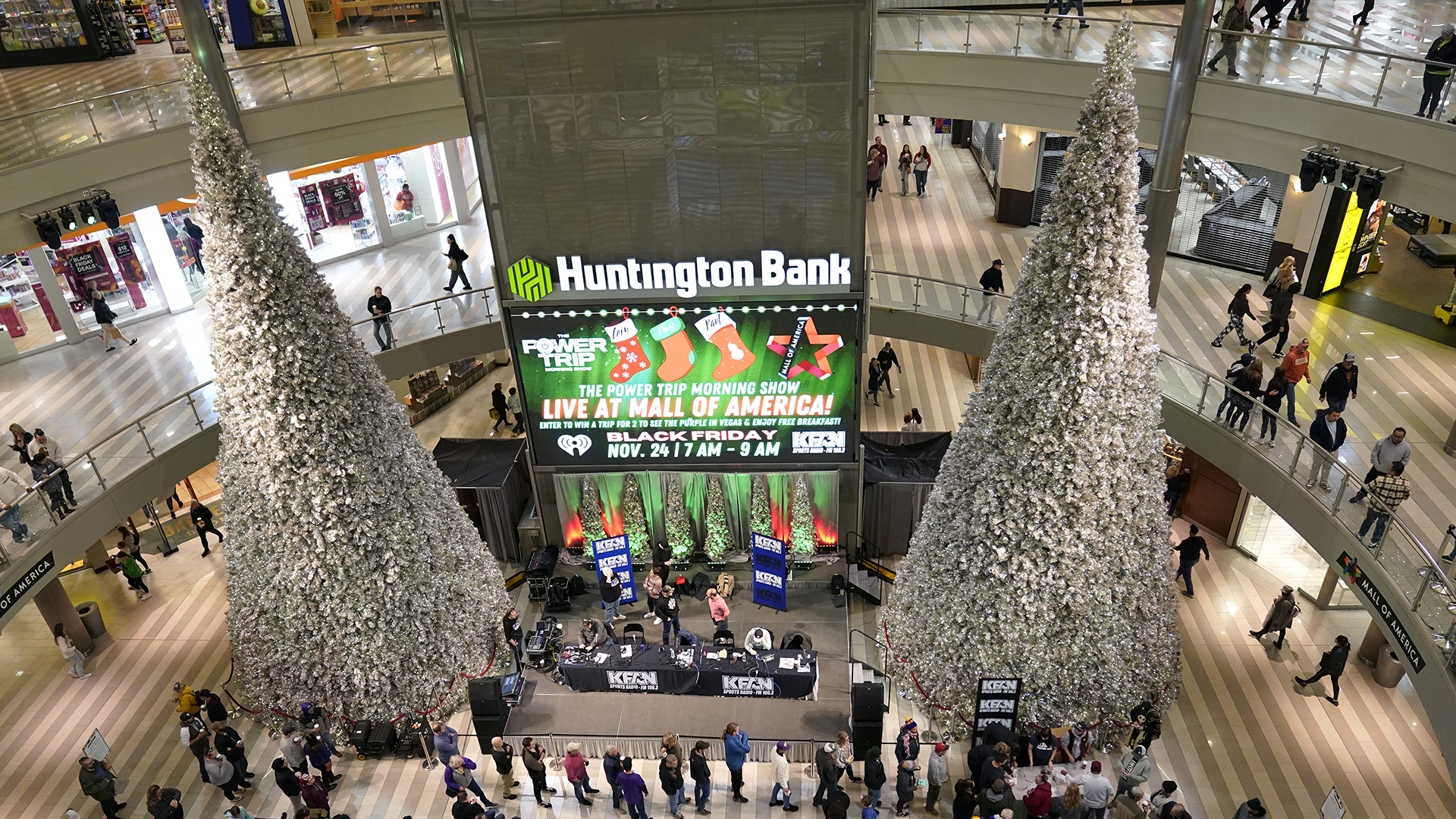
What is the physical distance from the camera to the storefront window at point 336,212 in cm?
2256

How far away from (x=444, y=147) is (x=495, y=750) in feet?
53.8

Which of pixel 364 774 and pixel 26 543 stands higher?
pixel 26 543

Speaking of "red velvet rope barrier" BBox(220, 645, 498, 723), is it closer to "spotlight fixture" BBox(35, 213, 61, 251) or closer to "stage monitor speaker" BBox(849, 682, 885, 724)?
"stage monitor speaker" BBox(849, 682, 885, 724)

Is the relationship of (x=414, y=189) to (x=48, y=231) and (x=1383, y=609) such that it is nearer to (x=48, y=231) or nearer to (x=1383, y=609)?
(x=48, y=231)

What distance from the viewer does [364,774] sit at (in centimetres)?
1291

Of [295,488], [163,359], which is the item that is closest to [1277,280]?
[295,488]

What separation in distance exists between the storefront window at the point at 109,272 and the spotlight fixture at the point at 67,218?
499 cm

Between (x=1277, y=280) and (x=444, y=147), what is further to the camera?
(x=444, y=147)

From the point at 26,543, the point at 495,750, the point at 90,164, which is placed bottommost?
the point at 495,750

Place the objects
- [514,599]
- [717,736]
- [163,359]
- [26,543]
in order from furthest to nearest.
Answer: [163,359], [514,599], [717,736], [26,543]

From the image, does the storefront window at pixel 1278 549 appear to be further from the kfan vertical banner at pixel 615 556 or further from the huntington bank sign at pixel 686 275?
the kfan vertical banner at pixel 615 556

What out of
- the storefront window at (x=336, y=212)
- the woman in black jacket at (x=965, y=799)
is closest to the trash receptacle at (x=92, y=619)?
the storefront window at (x=336, y=212)

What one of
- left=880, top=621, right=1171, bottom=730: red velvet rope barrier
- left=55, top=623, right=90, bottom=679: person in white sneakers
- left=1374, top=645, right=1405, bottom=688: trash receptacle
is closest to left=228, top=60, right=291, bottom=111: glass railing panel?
left=55, top=623, right=90, bottom=679: person in white sneakers

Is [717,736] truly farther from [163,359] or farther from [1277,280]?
[163,359]
